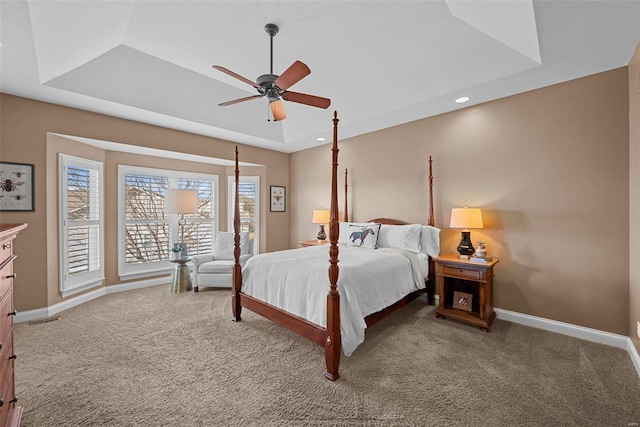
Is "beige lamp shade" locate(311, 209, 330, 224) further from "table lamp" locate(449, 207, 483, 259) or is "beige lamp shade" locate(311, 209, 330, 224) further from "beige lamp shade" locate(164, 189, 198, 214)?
"table lamp" locate(449, 207, 483, 259)

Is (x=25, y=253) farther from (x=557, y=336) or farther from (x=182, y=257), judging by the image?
(x=557, y=336)

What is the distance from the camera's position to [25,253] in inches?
126

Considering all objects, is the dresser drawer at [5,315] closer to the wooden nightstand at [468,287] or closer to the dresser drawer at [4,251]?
the dresser drawer at [4,251]

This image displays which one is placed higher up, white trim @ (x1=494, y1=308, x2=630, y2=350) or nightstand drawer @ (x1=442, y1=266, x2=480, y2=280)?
nightstand drawer @ (x1=442, y1=266, x2=480, y2=280)

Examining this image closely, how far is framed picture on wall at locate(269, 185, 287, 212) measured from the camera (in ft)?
19.4

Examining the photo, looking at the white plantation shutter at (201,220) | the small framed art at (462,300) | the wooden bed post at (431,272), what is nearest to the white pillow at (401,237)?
the wooden bed post at (431,272)

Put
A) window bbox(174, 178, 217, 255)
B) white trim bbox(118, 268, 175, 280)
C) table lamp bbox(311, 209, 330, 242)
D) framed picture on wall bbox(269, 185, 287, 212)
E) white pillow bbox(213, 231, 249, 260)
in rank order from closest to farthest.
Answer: white trim bbox(118, 268, 175, 280), white pillow bbox(213, 231, 249, 260), table lamp bbox(311, 209, 330, 242), window bbox(174, 178, 217, 255), framed picture on wall bbox(269, 185, 287, 212)

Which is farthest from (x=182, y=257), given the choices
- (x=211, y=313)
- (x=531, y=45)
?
(x=531, y=45)

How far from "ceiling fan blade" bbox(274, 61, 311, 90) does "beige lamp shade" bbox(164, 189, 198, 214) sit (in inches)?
106

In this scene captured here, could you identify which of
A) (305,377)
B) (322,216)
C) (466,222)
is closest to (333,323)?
A: (305,377)

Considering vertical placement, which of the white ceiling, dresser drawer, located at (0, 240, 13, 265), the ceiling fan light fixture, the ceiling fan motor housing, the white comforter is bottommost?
the white comforter

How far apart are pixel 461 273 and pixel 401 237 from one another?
0.90 meters

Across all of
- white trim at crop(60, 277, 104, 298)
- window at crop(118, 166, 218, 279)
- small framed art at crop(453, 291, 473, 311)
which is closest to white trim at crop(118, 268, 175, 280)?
window at crop(118, 166, 218, 279)

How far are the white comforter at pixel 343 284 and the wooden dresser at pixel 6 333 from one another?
177cm
